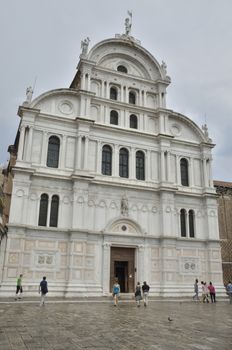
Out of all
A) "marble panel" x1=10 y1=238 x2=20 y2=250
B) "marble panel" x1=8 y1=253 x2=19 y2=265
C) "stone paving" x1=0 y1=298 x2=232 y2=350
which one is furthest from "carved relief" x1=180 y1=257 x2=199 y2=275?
"stone paving" x1=0 y1=298 x2=232 y2=350

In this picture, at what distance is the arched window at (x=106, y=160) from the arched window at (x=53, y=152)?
153 inches

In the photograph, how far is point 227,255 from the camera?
3269cm

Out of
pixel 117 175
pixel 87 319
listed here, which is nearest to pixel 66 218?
pixel 117 175

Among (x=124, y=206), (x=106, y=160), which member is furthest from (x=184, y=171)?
(x=106, y=160)

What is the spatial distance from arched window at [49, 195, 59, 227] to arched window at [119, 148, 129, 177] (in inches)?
239

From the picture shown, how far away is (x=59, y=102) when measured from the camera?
27.2 meters

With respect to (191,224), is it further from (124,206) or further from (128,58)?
(128,58)

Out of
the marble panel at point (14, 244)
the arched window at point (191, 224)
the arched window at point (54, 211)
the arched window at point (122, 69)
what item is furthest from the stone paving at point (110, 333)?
the arched window at point (122, 69)

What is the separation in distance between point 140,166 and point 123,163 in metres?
1.67

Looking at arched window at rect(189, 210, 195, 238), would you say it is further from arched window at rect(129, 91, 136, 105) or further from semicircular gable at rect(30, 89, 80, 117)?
semicircular gable at rect(30, 89, 80, 117)

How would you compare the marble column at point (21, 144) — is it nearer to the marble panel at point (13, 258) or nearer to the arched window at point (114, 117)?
the marble panel at point (13, 258)

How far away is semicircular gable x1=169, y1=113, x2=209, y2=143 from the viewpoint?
101 feet

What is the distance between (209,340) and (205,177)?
2227cm

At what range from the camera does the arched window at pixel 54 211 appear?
2373cm
